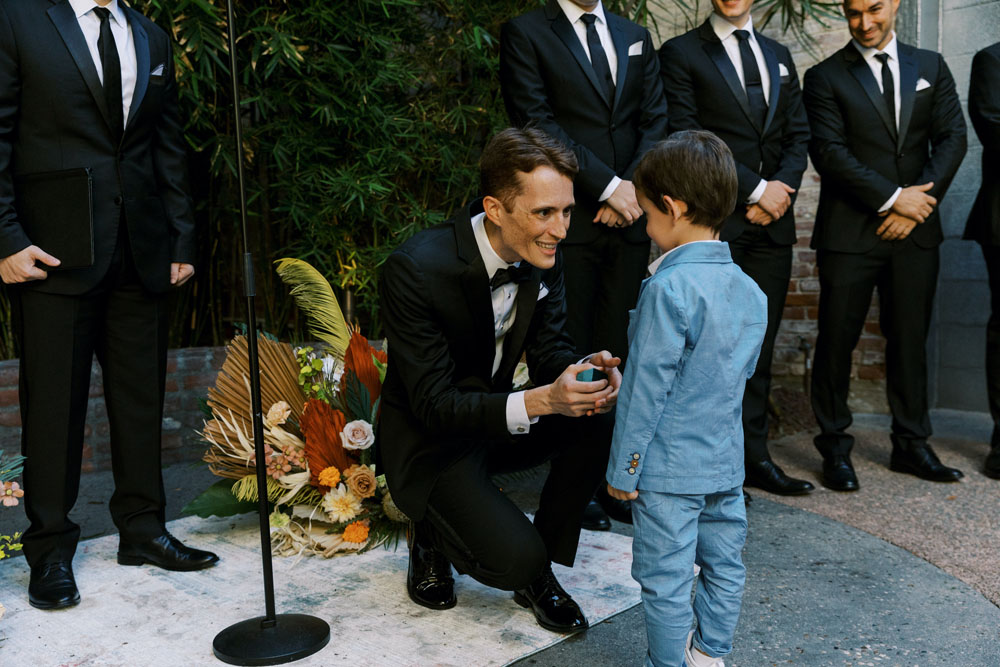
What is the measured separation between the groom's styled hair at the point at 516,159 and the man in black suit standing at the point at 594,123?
857 millimetres

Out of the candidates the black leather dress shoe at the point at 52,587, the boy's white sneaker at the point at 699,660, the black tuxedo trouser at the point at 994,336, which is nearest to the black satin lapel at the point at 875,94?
the black tuxedo trouser at the point at 994,336

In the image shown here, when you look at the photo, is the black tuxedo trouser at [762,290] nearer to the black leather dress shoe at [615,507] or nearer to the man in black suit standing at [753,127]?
the man in black suit standing at [753,127]

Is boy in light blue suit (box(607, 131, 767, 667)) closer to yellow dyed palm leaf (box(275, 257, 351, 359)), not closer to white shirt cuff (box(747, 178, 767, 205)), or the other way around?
white shirt cuff (box(747, 178, 767, 205))

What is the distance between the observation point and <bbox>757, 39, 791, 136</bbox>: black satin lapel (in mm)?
3383

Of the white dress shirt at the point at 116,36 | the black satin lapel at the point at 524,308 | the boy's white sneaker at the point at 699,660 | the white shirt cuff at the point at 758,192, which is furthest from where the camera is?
the white shirt cuff at the point at 758,192

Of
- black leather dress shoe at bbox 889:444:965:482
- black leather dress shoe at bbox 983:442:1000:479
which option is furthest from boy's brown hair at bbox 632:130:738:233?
black leather dress shoe at bbox 983:442:1000:479

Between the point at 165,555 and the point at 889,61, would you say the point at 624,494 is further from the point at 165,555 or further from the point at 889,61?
the point at 889,61

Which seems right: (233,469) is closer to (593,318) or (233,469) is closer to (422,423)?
(422,423)

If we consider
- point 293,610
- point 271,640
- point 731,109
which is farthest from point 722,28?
point 271,640

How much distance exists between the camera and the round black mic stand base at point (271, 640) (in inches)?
82.3

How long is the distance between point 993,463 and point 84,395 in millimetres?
3332

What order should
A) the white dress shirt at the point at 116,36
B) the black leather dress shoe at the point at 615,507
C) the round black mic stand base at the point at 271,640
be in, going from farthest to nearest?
the black leather dress shoe at the point at 615,507 → the white dress shirt at the point at 116,36 → the round black mic stand base at the point at 271,640

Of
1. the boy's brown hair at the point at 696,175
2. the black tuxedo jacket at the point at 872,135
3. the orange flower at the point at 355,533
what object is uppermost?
the black tuxedo jacket at the point at 872,135

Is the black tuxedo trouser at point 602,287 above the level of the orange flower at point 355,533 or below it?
above
